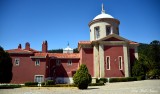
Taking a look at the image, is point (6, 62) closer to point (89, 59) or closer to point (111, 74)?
point (89, 59)

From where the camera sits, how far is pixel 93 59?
1476 inches

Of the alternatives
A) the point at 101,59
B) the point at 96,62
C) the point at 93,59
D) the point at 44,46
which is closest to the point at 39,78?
the point at 44,46

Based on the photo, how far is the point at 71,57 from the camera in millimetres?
42469

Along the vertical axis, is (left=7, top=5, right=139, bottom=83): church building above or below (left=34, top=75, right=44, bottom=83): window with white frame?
above

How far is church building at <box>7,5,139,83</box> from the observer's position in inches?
1406

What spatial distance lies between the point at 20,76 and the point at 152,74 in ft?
97.3

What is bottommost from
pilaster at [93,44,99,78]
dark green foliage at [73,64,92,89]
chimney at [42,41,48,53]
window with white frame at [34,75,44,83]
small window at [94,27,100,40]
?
window with white frame at [34,75,44,83]

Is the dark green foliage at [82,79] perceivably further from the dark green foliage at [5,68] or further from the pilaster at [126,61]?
the pilaster at [126,61]

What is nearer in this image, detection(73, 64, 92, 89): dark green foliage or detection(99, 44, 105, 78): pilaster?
detection(73, 64, 92, 89): dark green foliage

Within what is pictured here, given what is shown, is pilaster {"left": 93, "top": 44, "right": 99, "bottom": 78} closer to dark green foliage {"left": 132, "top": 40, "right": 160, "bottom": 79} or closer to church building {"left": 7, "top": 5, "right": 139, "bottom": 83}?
church building {"left": 7, "top": 5, "right": 139, "bottom": 83}

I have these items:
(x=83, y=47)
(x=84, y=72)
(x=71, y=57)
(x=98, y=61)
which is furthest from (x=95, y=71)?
(x=84, y=72)

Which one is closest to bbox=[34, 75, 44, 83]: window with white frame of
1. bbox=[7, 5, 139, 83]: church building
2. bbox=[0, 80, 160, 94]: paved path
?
bbox=[7, 5, 139, 83]: church building

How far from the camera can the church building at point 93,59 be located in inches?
1406

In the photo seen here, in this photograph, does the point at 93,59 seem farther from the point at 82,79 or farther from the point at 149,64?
the point at 149,64
